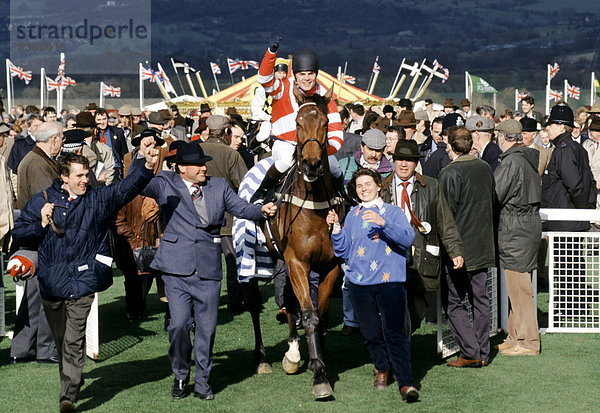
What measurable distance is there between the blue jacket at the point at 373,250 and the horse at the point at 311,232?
50cm

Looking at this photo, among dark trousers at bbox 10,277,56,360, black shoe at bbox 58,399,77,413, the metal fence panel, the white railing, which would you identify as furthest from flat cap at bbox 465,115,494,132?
black shoe at bbox 58,399,77,413

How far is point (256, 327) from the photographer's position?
32.5 ft

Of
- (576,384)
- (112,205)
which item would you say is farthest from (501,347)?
(112,205)

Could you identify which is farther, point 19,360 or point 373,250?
point 19,360

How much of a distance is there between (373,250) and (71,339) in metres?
2.37

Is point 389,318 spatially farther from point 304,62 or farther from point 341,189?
point 304,62

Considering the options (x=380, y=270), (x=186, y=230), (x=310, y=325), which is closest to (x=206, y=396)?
(x=310, y=325)

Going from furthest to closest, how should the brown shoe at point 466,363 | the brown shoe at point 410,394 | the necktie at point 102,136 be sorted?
the necktie at point 102,136 < the brown shoe at point 466,363 < the brown shoe at point 410,394

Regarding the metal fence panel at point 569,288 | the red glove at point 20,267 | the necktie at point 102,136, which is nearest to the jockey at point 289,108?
the red glove at point 20,267

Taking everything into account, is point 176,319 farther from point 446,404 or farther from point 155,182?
point 446,404

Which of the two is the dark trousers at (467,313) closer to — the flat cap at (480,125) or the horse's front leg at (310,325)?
the horse's front leg at (310,325)

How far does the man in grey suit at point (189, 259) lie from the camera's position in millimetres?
8492

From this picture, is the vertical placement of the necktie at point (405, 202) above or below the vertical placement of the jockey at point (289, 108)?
below

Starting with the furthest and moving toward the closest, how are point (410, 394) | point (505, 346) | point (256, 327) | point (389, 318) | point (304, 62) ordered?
1. point (505, 346)
2. point (256, 327)
3. point (304, 62)
4. point (389, 318)
5. point (410, 394)
